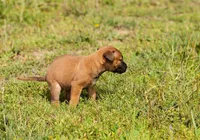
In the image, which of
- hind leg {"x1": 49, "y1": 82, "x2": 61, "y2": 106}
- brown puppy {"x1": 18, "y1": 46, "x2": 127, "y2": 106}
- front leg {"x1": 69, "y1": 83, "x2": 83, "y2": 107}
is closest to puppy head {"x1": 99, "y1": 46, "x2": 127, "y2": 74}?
brown puppy {"x1": 18, "y1": 46, "x2": 127, "y2": 106}

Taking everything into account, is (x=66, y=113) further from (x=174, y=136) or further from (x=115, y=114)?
(x=174, y=136)

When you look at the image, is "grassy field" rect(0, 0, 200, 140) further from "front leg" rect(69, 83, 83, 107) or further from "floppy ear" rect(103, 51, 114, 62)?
"floppy ear" rect(103, 51, 114, 62)

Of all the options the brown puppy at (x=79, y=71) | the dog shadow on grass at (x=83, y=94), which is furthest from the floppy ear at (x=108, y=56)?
the dog shadow on grass at (x=83, y=94)

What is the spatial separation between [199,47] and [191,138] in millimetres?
3303

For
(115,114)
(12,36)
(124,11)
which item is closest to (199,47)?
(115,114)

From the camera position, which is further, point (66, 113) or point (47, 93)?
point (47, 93)

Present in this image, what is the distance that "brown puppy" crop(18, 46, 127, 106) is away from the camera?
247 inches

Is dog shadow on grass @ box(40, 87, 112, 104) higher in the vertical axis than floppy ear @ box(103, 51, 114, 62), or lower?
lower

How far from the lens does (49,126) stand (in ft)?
18.2

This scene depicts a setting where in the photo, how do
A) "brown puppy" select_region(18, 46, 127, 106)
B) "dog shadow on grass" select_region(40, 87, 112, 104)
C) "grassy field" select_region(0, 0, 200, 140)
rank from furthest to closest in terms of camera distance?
1. "dog shadow on grass" select_region(40, 87, 112, 104)
2. "brown puppy" select_region(18, 46, 127, 106)
3. "grassy field" select_region(0, 0, 200, 140)

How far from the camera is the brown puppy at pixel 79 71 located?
6281 millimetres

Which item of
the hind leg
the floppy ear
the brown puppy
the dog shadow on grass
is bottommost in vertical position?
the dog shadow on grass

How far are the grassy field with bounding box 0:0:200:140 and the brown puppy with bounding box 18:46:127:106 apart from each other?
167 millimetres

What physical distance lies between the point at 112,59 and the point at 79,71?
43 centimetres
